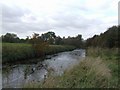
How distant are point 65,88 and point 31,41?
145 ft

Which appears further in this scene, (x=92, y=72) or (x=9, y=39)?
(x=9, y=39)

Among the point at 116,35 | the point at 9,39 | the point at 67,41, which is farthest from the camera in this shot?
the point at 67,41

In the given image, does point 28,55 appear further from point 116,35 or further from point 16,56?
point 116,35

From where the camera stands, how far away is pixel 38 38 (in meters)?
53.2

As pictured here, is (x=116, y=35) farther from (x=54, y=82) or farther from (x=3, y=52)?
(x=54, y=82)

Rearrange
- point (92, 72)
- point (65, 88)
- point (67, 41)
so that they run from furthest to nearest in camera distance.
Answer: point (67, 41)
point (92, 72)
point (65, 88)

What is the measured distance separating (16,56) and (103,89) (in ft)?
85.9

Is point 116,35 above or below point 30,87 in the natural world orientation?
above

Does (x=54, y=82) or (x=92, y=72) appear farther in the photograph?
(x=92, y=72)

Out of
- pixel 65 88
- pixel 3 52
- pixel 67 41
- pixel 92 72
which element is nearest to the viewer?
pixel 65 88

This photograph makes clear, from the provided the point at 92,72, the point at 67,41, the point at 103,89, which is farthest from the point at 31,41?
the point at 67,41

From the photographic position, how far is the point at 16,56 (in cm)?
3362

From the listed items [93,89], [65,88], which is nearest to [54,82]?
[65,88]

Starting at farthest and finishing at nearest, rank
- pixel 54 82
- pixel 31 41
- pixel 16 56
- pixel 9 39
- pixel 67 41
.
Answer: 1. pixel 67 41
2. pixel 9 39
3. pixel 31 41
4. pixel 16 56
5. pixel 54 82
